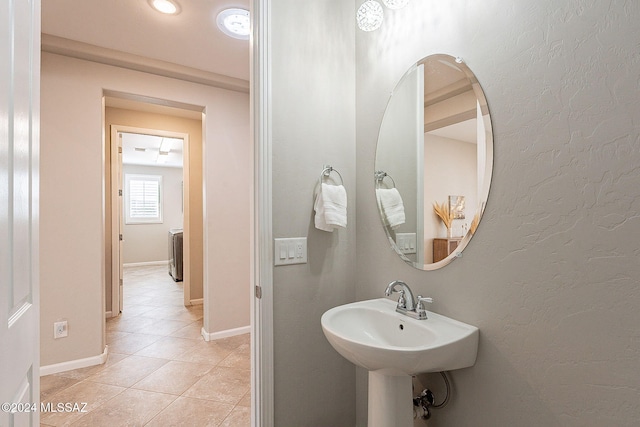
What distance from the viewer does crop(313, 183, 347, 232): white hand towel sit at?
1516 millimetres

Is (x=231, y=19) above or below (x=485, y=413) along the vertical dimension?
above

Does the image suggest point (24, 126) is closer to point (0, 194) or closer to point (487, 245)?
point (0, 194)

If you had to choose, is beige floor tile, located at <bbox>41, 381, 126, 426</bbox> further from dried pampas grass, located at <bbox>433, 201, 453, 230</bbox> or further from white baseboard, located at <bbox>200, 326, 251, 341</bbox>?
dried pampas grass, located at <bbox>433, 201, 453, 230</bbox>

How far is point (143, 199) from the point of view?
762 centimetres

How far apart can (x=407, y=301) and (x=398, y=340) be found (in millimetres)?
165

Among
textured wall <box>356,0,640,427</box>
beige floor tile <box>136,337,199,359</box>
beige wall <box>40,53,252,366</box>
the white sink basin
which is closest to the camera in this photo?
textured wall <box>356,0,640,427</box>

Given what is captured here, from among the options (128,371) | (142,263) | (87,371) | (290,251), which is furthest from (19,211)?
(142,263)

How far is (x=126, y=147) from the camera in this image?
232 inches

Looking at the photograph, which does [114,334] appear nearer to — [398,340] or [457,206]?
[398,340]

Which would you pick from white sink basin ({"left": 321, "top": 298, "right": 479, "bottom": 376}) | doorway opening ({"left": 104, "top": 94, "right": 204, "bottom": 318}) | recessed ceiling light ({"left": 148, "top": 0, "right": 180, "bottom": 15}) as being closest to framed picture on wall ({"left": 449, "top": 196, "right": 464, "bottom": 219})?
white sink basin ({"left": 321, "top": 298, "right": 479, "bottom": 376})

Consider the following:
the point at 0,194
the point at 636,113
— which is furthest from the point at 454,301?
the point at 0,194

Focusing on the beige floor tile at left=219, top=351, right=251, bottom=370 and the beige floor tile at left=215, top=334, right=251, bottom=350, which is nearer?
the beige floor tile at left=219, top=351, right=251, bottom=370

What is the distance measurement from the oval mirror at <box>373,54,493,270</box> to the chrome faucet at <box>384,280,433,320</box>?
12 centimetres

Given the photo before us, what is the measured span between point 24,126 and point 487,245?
1.42 meters
